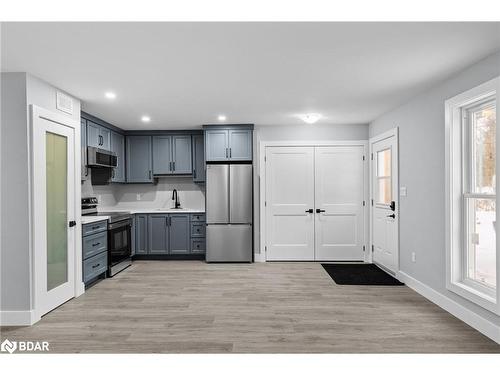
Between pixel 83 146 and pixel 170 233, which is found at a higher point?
pixel 83 146

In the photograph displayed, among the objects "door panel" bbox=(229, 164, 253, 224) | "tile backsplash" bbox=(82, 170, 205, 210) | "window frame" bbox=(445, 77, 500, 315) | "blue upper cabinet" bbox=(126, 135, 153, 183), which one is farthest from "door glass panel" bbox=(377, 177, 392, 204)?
"blue upper cabinet" bbox=(126, 135, 153, 183)

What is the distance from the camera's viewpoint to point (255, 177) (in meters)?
6.00

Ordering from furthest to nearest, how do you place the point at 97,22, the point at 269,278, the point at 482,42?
the point at 269,278, the point at 482,42, the point at 97,22

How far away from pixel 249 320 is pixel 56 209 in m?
2.40

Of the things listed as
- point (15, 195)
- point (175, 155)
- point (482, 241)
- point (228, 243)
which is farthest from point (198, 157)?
point (482, 241)

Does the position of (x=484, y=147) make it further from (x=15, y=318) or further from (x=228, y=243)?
(x=15, y=318)

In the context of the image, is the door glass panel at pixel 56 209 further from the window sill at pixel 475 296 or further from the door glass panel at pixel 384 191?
the door glass panel at pixel 384 191

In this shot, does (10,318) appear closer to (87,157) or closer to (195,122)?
(87,157)

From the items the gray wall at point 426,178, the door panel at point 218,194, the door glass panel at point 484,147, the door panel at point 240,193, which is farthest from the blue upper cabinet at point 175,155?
the door glass panel at point 484,147

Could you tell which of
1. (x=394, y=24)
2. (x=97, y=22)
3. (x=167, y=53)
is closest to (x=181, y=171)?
(x=167, y=53)

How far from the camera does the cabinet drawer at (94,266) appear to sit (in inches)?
166

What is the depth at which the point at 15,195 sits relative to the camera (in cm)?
319

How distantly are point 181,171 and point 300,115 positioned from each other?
2492mm

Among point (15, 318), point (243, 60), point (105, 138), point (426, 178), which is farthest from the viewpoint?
point (105, 138)
